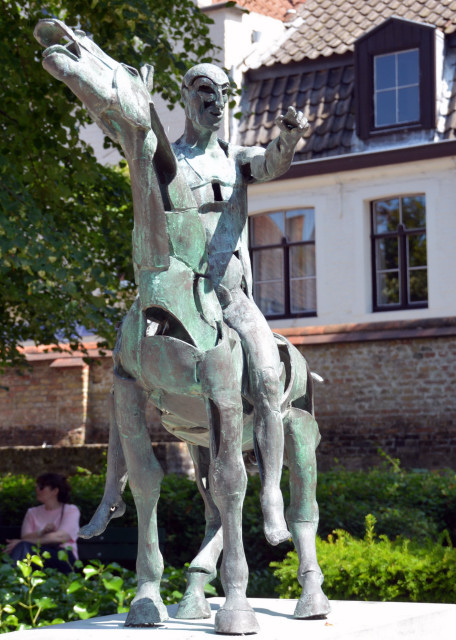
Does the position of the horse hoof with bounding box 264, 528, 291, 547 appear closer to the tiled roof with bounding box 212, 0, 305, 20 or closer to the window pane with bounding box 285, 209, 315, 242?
the window pane with bounding box 285, 209, 315, 242

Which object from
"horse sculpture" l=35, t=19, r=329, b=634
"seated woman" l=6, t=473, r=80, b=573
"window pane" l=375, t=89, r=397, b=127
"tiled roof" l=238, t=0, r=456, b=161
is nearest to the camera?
"horse sculpture" l=35, t=19, r=329, b=634

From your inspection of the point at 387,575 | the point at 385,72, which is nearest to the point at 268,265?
the point at 385,72

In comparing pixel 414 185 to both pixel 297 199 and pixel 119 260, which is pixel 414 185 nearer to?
pixel 297 199

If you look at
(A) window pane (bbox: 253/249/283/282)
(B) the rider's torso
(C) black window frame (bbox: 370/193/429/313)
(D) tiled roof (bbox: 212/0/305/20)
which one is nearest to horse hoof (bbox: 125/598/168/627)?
(B) the rider's torso

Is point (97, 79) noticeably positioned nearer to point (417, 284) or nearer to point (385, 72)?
point (417, 284)

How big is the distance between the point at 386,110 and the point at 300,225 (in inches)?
91.4

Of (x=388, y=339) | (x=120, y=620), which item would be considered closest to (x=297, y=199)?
(x=388, y=339)

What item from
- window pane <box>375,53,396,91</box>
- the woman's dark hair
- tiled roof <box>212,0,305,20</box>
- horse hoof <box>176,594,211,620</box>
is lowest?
the woman's dark hair

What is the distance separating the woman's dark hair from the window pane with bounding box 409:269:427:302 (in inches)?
378

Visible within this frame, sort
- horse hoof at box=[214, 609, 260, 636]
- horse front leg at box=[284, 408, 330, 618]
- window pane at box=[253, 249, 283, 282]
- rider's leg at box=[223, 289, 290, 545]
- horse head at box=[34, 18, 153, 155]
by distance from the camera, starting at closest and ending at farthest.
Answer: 1. horse head at box=[34, 18, 153, 155]
2. horse hoof at box=[214, 609, 260, 636]
3. rider's leg at box=[223, 289, 290, 545]
4. horse front leg at box=[284, 408, 330, 618]
5. window pane at box=[253, 249, 283, 282]

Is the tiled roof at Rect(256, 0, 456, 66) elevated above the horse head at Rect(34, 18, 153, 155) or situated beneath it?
elevated above

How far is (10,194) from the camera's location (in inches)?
362

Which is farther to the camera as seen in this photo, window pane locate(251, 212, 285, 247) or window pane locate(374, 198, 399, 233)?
window pane locate(251, 212, 285, 247)

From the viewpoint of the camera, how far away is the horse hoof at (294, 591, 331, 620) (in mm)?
4641
